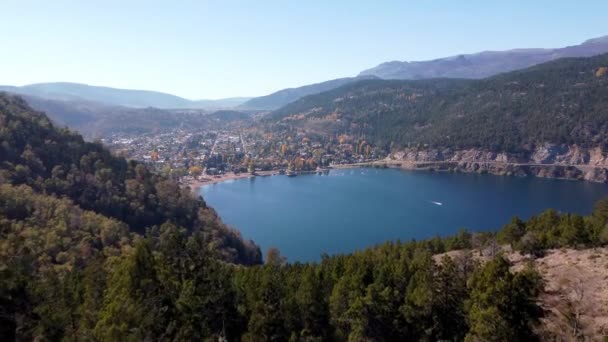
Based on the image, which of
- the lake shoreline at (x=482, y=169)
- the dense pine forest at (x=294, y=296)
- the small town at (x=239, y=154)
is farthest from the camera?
the small town at (x=239, y=154)

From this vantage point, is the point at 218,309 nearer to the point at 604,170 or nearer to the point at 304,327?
the point at 304,327

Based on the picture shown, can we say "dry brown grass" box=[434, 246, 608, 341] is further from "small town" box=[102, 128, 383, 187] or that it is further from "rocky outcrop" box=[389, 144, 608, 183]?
"small town" box=[102, 128, 383, 187]

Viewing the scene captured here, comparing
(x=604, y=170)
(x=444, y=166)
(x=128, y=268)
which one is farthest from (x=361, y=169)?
(x=128, y=268)

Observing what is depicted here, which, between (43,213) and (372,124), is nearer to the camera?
(43,213)

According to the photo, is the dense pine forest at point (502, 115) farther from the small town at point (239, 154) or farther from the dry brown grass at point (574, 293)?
the dry brown grass at point (574, 293)

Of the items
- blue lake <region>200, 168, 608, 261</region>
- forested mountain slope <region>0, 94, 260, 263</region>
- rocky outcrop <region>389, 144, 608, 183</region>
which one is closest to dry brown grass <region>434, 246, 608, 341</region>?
forested mountain slope <region>0, 94, 260, 263</region>

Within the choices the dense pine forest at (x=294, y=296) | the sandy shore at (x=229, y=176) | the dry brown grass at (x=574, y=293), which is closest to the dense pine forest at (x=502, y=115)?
the sandy shore at (x=229, y=176)
